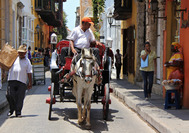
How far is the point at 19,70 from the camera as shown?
9320mm

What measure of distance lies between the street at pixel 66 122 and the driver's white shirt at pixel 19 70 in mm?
955

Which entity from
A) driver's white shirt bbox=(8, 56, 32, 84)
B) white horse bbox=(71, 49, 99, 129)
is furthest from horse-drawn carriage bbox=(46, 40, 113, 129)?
driver's white shirt bbox=(8, 56, 32, 84)

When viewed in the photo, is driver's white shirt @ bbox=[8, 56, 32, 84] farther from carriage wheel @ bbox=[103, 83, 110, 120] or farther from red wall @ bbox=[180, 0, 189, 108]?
red wall @ bbox=[180, 0, 189, 108]

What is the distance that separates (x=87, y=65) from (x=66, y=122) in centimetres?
176

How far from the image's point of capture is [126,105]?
40.5 ft

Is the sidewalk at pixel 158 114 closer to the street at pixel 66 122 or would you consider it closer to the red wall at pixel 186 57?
the street at pixel 66 122

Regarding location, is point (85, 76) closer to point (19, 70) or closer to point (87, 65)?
point (87, 65)

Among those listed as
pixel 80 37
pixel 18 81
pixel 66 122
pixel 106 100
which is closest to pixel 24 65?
pixel 18 81

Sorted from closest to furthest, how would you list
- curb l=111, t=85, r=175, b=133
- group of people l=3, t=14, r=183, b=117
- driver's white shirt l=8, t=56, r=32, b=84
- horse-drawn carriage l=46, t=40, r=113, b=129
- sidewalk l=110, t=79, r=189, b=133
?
sidewalk l=110, t=79, r=189, b=133 → horse-drawn carriage l=46, t=40, r=113, b=129 → curb l=111, t=85, r=175, b=133 → group of people l=3, t=14, r=183, b=117 → driver's white shirt l=8, t=56, r=32, b=84

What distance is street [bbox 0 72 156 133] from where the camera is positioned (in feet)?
26.1

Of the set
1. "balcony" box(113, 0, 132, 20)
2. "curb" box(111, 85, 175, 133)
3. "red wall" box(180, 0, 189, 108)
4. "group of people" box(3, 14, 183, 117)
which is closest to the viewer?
"curb" box(111, 85, 175, 133)

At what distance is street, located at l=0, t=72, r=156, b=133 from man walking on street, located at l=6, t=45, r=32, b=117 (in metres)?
0.34

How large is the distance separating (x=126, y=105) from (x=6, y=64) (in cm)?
454

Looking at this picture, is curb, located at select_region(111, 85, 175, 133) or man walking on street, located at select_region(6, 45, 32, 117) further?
man walking on street, located at select_region(6, 45, 32, 117)
